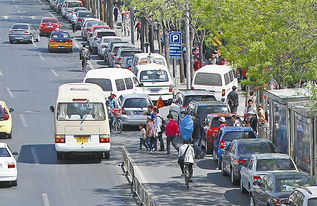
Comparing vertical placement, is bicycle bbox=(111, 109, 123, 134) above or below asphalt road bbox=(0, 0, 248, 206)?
above

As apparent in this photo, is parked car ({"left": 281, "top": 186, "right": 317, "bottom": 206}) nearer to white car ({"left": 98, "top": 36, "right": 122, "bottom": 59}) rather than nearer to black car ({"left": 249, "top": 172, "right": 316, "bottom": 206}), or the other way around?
black car ({"left": 249, "top": 172, "right": 316, "bottom": 206})

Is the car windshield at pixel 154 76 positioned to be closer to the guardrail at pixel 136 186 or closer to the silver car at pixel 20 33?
the guardrail at pixel 136 186

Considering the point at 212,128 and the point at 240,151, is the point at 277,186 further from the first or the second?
the point at 212,128

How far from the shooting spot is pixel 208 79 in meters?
48.8

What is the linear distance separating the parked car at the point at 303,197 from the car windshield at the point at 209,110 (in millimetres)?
16498

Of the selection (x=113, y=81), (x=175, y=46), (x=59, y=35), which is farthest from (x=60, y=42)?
(x=113, y=81)

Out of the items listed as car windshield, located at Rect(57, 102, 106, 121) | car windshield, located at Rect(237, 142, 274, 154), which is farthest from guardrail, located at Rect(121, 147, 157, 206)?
car windshield, located at Rect(237, 142, 274, 154)

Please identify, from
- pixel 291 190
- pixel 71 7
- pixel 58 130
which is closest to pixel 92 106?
pixel 58 130

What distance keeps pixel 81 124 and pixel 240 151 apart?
6219 millimetres

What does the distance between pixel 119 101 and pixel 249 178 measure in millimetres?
15772

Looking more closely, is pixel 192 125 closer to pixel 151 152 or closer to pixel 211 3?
pixel 151 152

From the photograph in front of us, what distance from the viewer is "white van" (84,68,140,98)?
46.0 metres

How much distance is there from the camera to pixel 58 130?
35125 millimetres

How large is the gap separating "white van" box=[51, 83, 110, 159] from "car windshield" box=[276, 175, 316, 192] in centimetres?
1046
